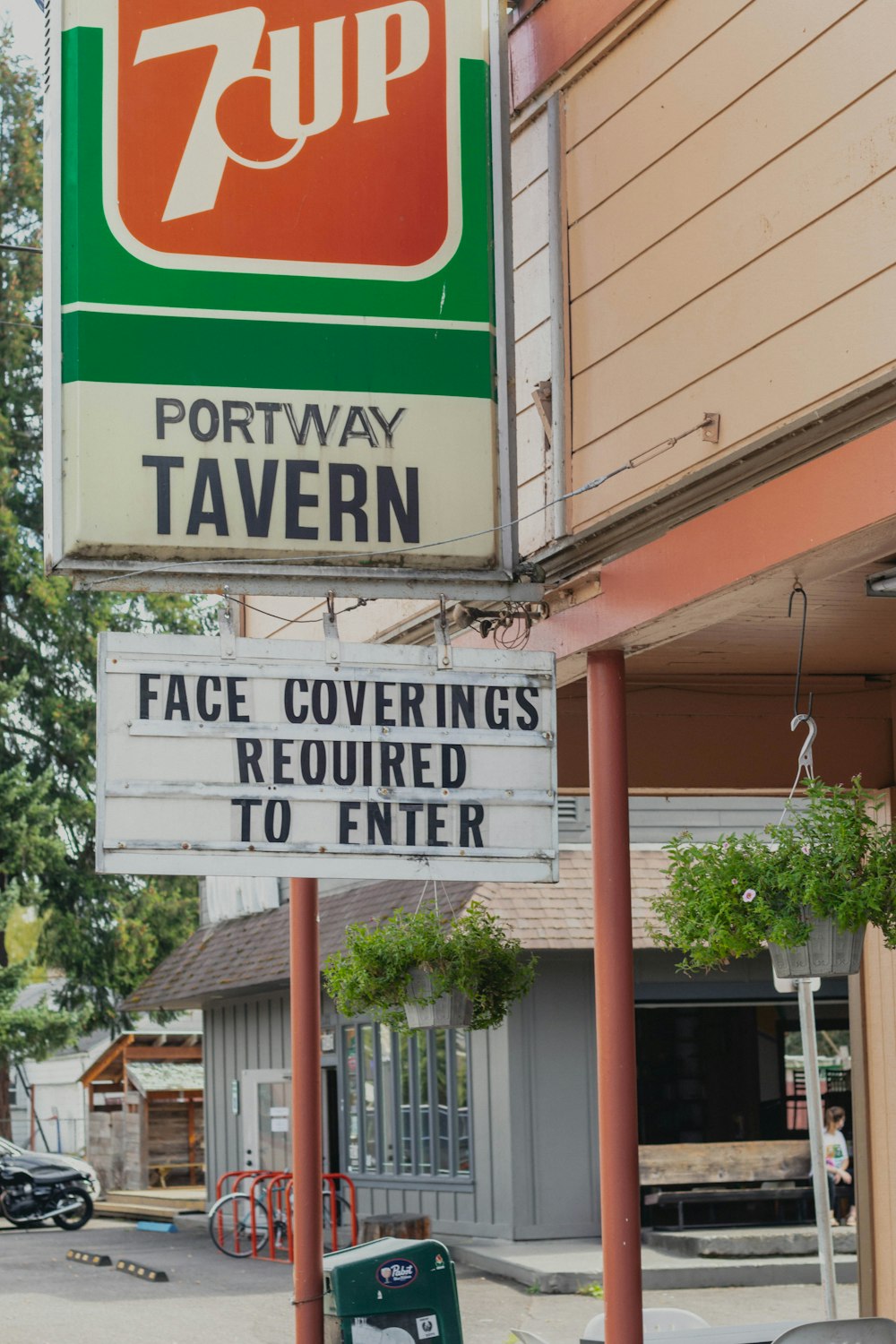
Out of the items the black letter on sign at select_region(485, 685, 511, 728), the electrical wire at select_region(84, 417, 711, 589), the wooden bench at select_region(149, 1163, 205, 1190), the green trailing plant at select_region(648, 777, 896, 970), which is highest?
the electrical wire at select_region(84, 417, 711, 589)

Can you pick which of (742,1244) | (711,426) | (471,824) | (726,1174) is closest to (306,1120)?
(471,824)

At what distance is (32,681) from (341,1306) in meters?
31.0

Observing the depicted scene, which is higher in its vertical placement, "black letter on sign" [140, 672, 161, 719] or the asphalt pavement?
"black letter on sign" [140, 672, 161, 719]

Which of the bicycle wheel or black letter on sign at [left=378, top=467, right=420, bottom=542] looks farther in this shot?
the bicycle wheel

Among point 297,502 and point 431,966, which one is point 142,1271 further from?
point 297,502

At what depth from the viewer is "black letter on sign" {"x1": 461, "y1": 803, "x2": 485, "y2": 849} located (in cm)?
563

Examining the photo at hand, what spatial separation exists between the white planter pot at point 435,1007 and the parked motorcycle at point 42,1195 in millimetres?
17101

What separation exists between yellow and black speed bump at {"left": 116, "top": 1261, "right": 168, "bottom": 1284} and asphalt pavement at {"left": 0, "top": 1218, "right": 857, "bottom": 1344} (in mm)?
77

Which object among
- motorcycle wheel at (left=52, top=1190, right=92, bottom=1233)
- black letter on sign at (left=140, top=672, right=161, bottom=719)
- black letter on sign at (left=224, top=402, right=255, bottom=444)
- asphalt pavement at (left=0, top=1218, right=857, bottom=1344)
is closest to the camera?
black letter on sign at (left=140, top=672, right=161, bottom=719)

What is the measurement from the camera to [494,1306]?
14.8 m

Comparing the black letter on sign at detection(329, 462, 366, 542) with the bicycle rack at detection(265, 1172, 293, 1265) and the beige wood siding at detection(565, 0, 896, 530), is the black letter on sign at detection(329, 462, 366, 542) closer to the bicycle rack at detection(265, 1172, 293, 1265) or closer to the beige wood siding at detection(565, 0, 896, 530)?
the beige wood siding at detection(565, 0, 896, 530)

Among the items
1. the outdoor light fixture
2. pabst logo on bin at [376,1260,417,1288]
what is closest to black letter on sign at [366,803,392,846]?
Answer: the outdoor light fixture

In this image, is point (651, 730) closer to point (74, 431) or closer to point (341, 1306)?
point (341, 1306)

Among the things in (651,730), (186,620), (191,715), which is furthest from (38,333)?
(191,715)
